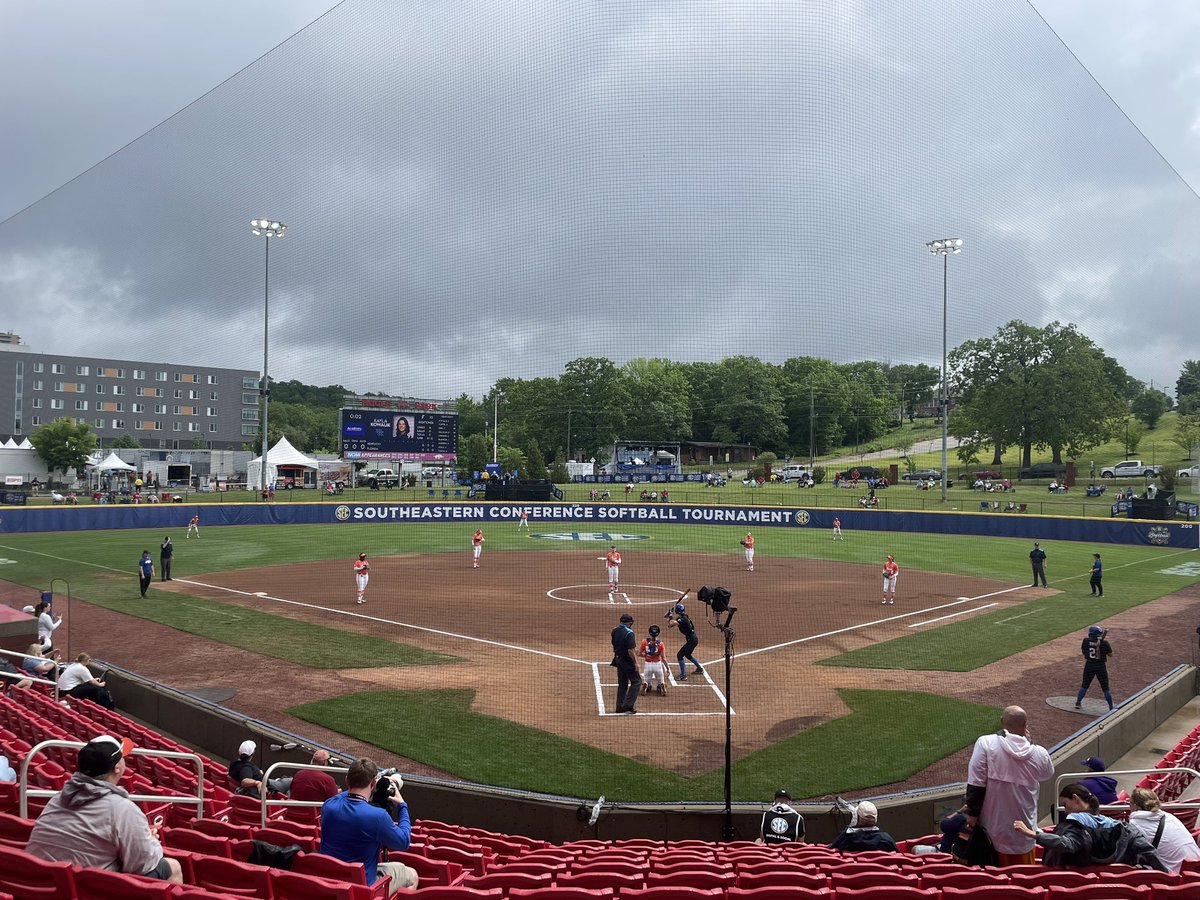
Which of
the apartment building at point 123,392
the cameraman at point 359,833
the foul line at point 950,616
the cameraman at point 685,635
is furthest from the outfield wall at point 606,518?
the cameraman at point 359,833

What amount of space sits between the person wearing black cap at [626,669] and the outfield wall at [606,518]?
36.6 m

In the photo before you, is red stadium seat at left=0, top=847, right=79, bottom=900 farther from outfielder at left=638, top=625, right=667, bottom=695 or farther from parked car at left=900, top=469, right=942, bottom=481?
parked car at left=900, top=469, right=942, bottom=481

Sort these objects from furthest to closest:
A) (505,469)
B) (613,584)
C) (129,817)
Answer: (505,469) → (613,584) → (129,817)

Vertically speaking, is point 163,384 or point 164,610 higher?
point 163,384

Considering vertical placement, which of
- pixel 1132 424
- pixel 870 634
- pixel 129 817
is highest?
pixel 1132 424

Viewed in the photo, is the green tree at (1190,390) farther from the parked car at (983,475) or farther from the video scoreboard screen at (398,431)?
the video scoreboard screen at (398,431)

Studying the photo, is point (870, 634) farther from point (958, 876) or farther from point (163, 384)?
point (163, 384)

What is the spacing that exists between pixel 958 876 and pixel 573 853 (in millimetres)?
3216

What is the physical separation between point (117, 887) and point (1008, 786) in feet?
19.5

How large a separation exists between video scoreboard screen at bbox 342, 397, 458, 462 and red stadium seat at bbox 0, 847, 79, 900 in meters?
48.4

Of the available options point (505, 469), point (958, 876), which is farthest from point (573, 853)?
point (505, 469)

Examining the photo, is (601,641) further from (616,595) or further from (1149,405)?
(1149,405)

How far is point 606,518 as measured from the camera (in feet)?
177

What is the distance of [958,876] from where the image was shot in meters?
5.06
